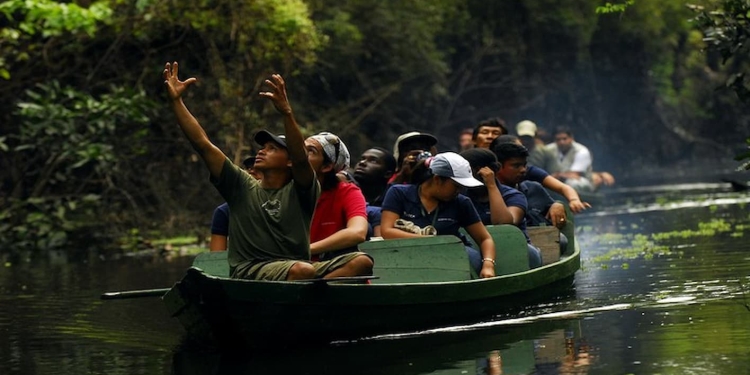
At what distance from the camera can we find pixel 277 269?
9.40 metres

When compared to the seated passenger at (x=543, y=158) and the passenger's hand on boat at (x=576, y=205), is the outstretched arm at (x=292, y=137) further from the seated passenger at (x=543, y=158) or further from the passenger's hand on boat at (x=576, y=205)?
the seated passenger at (x=543, y=158)

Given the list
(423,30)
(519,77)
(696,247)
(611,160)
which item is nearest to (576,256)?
(696,247)

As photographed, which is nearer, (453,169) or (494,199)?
(453,169)

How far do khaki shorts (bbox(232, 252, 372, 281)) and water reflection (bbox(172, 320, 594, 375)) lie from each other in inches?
19.3

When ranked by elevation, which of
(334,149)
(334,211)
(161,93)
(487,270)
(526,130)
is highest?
(161,93)

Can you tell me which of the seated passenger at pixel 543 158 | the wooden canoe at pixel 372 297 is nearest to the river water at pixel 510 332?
the wooden canoe at pixel 372 297

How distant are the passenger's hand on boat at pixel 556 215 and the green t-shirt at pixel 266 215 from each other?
5003mm

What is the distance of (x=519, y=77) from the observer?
132ft

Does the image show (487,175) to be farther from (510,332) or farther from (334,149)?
(334,149)

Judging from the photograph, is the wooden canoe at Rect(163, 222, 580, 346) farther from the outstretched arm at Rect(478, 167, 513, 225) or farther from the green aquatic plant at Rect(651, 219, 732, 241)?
the green aquatic plant at Rect(651, 219, 732, 241)

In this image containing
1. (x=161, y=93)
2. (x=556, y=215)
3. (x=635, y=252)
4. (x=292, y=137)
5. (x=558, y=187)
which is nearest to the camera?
(x=292, y=137)

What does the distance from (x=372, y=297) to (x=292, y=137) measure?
→ 1.43m

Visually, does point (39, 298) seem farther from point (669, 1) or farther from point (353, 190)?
point (669, 1)

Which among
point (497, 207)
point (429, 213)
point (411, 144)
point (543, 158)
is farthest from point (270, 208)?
point (543, 158)
